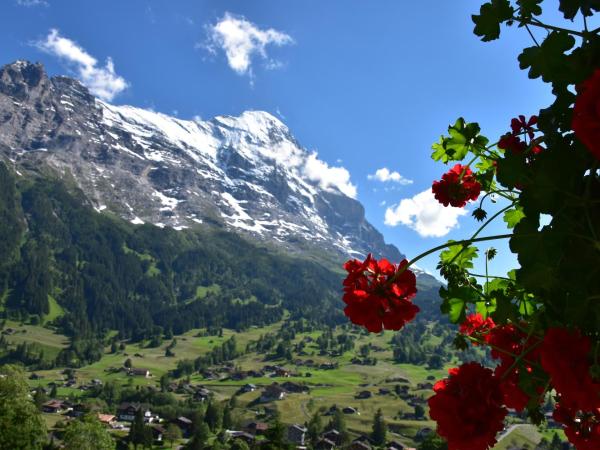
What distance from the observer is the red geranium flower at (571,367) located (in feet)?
6.55

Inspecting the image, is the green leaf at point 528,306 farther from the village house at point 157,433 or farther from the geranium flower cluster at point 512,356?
the village house at point 157,433

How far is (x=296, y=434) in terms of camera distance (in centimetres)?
12962

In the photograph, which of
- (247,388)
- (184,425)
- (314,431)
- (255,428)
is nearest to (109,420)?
(184,425)

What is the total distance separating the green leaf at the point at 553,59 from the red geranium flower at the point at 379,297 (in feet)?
4.29

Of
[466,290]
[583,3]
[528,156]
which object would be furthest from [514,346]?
[583,3]

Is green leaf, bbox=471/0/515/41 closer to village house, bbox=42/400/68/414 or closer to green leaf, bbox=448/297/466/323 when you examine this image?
green leaf, bbox=448/297/466/323

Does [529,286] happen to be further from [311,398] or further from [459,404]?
[311,398]

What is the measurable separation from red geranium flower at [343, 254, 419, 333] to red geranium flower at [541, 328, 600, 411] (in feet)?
3.10

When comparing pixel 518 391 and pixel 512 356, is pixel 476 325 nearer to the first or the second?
pixel 512 356

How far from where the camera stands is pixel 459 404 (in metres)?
2.34

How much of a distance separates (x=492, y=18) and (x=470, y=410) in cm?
232

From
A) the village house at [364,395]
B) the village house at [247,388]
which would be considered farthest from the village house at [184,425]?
the village house at [364,395]

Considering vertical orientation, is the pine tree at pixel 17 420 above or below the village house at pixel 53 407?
above

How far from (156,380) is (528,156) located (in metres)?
202
